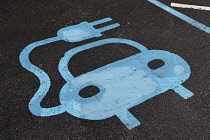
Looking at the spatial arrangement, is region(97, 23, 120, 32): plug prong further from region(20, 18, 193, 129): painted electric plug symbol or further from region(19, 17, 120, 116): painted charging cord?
region(20, 18, 193, 129): painted electric plug symbol

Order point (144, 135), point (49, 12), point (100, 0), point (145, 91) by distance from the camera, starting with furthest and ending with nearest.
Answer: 1. point (100, 0)
2. point (49, 12)
3. point (145, 91)
4. point (144, 135)

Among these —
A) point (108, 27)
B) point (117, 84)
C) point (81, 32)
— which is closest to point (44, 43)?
point (81, 32)

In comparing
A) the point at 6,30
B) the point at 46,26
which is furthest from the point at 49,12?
the point at 6,30

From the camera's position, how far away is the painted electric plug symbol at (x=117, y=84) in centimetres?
349

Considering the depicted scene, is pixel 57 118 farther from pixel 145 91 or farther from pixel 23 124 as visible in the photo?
pixel 145 91

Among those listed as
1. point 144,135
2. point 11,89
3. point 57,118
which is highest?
point 11,89

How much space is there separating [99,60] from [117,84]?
66 cm

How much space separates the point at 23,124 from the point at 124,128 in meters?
1.29

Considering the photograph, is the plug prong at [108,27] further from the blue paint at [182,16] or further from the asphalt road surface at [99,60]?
the blue paint at [182,16]

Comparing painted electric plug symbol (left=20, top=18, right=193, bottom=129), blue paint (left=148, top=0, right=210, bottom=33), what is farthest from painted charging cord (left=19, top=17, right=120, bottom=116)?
blue paint (left=148, top=0, right=210, bottom=33)

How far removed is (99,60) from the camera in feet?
14.3

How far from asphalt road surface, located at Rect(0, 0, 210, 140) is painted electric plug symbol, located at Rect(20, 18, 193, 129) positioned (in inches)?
3.2

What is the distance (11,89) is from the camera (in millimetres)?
3764

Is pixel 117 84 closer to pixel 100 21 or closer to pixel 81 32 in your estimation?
pixel 81 32
